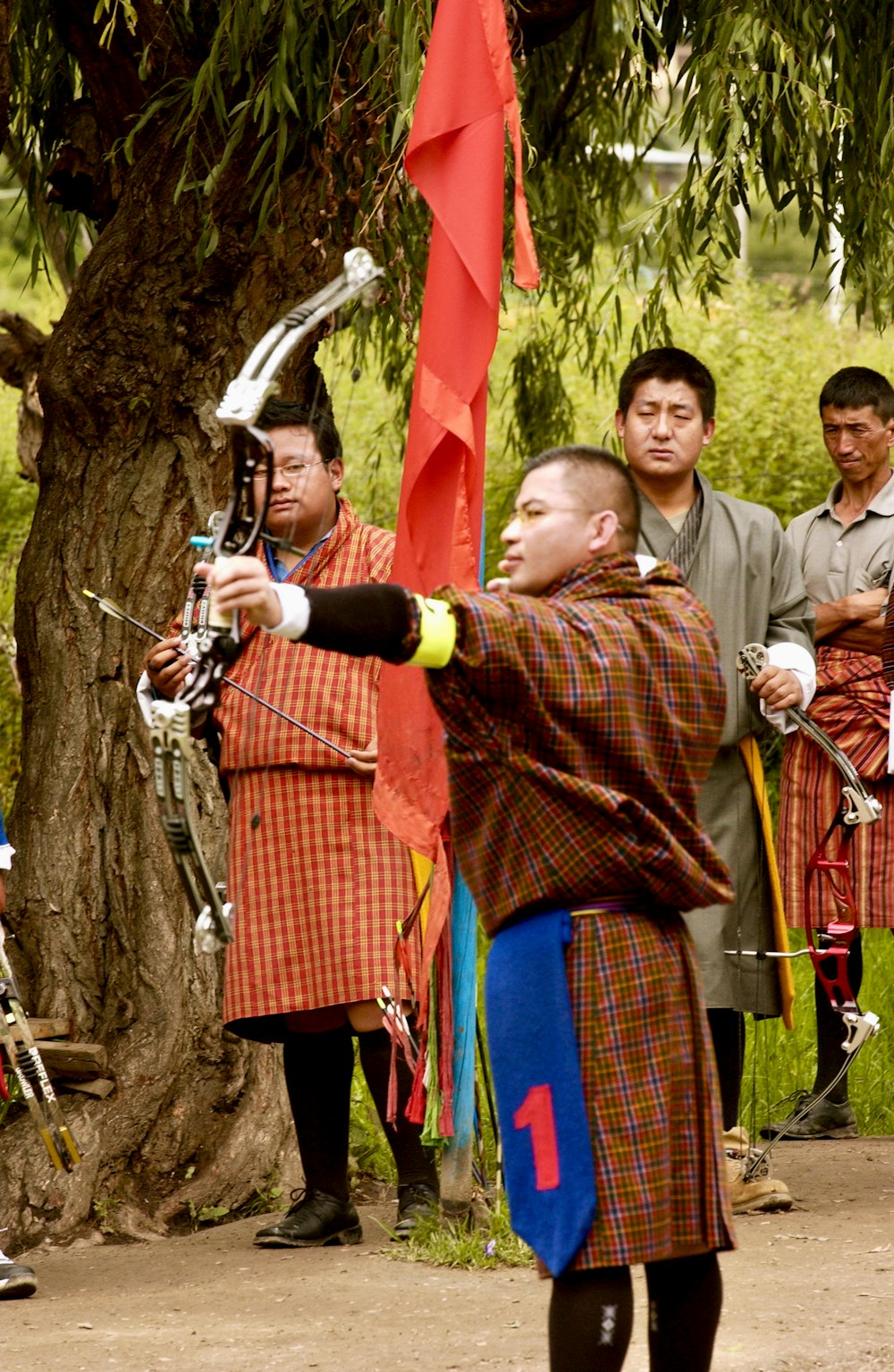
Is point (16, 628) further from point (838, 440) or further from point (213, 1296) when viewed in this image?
point (838, 440)

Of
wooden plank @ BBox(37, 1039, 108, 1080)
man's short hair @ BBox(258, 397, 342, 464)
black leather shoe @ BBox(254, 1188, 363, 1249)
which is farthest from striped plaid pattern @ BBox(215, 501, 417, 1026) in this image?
wooden plank @ BBox(37, 1039, 108, 1080)

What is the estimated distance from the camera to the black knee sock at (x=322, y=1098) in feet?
13.5

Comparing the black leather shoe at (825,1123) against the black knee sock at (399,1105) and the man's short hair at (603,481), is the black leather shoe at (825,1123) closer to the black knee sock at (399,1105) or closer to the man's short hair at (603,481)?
the black knee sock at (399,1105)

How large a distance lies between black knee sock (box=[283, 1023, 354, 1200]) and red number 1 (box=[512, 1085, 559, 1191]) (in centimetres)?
160

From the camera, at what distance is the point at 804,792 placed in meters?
4.84

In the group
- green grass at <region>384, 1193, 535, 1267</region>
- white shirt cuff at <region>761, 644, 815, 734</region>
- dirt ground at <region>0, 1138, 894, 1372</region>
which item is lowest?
dirt ground at <region>0, 1138, 894, 1372</region>

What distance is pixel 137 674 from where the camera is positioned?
479cm

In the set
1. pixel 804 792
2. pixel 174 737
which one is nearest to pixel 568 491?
pixel 174 737

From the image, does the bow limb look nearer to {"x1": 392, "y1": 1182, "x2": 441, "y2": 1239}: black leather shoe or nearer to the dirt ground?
the dirt ground

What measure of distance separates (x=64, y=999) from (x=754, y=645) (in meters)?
2.05

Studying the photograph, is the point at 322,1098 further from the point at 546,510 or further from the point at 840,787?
the point at 546,510

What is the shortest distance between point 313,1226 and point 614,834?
1.96 metres

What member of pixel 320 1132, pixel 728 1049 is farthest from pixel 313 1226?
pixel 728 1049

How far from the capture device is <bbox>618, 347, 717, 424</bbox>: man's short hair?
13.4ft
